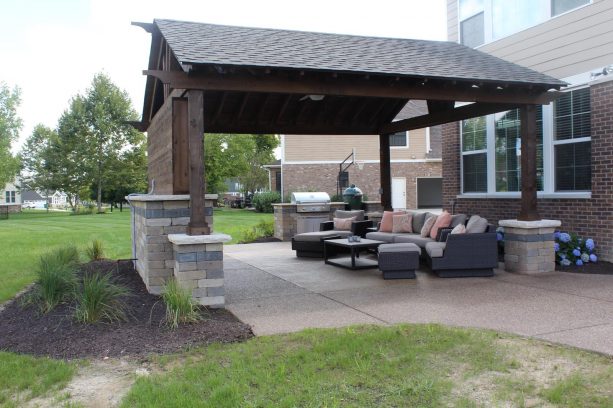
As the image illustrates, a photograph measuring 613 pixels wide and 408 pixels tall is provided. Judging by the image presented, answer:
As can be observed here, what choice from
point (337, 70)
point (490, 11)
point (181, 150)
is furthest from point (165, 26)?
point (490, 11)

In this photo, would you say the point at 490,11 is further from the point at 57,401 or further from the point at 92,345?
the point at 57,401

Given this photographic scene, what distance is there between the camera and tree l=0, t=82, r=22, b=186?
121ft

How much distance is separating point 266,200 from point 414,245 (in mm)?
23604

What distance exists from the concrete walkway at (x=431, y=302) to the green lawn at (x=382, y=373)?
0.52m

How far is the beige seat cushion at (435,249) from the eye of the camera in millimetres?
8023

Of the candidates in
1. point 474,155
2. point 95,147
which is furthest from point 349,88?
point 95,147

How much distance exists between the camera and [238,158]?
40250mm

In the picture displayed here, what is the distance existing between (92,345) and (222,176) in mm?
35907

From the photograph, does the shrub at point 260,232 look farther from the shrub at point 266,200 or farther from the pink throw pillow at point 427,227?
the shrub at point 266,200

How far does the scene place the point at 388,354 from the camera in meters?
4.32

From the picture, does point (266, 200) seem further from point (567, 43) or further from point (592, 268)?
point (592, 268)

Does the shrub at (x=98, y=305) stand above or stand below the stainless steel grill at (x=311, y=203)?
below

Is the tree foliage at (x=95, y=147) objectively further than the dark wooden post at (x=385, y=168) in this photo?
Yes

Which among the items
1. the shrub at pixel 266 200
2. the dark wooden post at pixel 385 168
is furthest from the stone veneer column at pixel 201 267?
the shrub at pixel 266 200
